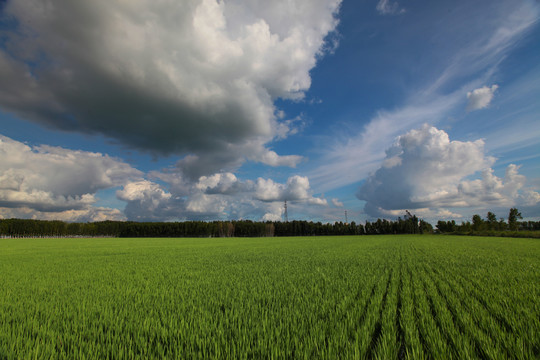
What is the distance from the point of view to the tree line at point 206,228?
11400 centimetres

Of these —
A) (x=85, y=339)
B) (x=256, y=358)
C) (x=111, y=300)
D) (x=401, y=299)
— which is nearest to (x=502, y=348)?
(x=401, y=299)

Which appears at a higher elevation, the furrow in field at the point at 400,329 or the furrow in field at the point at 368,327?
the furrow in field at the point at 368,327

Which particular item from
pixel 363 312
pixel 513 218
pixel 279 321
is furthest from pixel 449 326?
pixel 513 218

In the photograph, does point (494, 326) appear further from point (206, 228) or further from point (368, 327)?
point (206, 228)

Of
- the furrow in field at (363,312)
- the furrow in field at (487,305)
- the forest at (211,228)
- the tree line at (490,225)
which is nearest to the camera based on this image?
the furrow in field at (363,312)

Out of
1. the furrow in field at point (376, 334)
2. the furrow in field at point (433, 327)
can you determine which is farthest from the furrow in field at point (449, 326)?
the furrow in field at point (376, 334)

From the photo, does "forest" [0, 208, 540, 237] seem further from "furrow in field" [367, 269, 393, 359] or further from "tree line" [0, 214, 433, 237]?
"furrow in field" [367, 269, 393, 359]

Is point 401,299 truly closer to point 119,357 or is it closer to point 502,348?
point 502,348

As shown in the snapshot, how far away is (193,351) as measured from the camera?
7.50ft

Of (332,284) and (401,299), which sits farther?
(332,284)

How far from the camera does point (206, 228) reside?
115312 mm

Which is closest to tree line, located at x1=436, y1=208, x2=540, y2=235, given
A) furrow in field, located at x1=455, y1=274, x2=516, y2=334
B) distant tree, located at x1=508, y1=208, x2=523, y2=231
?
distant tree, located at x1=508, y1=208, x2=523, y2=231

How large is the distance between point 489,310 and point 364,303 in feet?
5.64

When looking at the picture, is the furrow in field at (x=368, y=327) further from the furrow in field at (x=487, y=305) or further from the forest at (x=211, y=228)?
the forest at (x=211, y=228)
